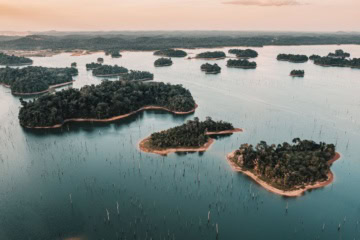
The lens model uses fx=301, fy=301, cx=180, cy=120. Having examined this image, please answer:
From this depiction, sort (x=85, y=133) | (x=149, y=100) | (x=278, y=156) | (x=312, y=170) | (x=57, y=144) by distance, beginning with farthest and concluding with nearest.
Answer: (x=149, y=100) < (x=85, y=133) < (x=57, y=144) < (x=278, y=156) < (x=312, y=170)

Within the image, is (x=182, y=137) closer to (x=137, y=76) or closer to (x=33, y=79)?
(x=137, y=76)

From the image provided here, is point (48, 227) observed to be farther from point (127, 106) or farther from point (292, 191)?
point (127, 106)

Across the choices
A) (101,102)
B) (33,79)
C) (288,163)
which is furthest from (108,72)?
(288,163)

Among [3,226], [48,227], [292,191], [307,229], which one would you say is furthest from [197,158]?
[3,226]

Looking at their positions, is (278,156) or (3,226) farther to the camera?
(278,156)

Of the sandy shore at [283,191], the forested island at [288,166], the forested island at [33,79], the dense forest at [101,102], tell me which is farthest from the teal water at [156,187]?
the forested island at [33,79]
